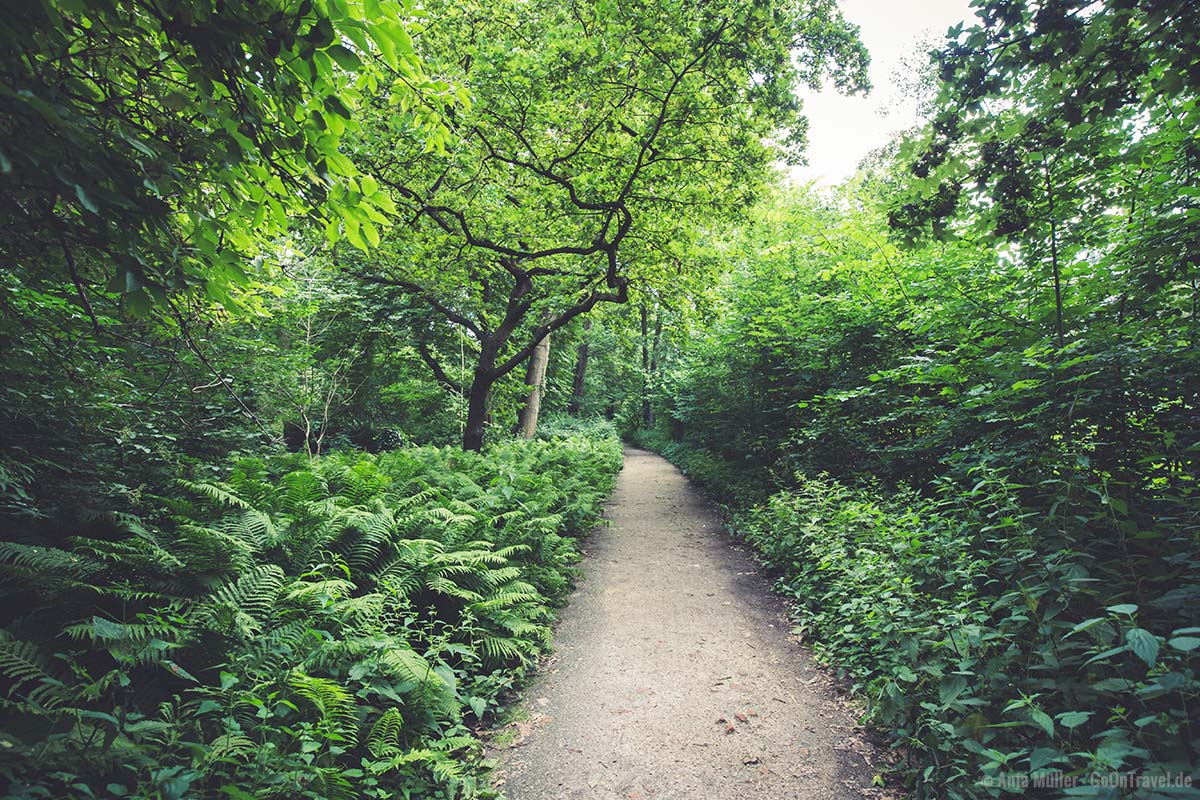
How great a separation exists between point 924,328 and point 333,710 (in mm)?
6695

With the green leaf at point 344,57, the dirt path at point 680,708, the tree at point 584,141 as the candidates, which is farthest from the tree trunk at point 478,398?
the green leaf at point 344,57

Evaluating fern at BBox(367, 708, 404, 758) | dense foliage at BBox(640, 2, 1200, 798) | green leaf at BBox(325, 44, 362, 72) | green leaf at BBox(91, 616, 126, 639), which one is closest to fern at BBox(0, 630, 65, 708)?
green leaf at BBox(91, 616, 126, 639)

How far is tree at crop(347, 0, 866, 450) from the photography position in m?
6.04

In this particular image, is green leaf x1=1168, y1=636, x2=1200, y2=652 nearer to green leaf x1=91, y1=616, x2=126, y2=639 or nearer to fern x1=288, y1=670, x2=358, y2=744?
fern x1=288, y1=670, x2=358, y2=744

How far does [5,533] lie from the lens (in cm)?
304

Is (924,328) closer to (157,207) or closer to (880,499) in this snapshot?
(880,499)

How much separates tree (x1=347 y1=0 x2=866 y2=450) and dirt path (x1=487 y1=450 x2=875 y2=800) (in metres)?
6.02

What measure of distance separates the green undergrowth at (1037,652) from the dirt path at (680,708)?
1.52 feet

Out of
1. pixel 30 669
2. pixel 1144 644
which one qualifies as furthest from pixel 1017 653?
pixel 30 669

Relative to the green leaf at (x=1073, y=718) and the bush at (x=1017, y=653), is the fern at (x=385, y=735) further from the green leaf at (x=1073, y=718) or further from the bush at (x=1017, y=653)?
the green leaf at (x=1073, y=718)

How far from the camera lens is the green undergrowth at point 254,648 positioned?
81.2 inches

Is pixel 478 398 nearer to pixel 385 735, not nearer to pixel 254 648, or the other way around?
pixel 254 648

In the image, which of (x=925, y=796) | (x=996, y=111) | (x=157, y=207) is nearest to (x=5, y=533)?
(x=157, y=207)

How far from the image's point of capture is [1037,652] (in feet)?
8.73
